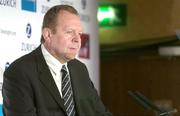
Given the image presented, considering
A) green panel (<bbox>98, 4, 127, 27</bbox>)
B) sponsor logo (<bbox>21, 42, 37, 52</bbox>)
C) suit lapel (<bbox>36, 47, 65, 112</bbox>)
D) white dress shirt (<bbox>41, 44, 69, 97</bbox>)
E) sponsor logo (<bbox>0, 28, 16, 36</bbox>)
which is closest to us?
suit lapel (<bbox>36, 47, 65, 112</bbox>)

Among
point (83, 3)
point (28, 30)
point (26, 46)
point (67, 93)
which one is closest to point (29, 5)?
point (28, 30)

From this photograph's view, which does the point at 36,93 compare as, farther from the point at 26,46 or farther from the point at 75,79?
the point at 26,46

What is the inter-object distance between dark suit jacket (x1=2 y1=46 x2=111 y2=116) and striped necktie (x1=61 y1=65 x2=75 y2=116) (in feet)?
0.09

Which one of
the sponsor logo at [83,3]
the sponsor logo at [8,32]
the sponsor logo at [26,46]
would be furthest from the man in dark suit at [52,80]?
the sponsor logo at [83,3]

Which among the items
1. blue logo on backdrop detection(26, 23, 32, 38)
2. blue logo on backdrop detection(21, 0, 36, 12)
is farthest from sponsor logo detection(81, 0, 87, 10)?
blue logo on backdrop detection(26, 23, 32, 38)

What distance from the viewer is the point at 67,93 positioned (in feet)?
8.14

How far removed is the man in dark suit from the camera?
91.4 inches

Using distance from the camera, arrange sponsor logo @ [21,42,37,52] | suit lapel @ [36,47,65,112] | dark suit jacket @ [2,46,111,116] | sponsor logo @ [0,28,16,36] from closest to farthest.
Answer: dark suit jacket @ [2,46,111,116]
suit lapel @ [36,47,65,112]
sponsor logo @ [0,28,16,36]
sponsor logo @ [21,42,37,52]

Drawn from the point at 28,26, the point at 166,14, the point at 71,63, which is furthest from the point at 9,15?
the point at 166,14

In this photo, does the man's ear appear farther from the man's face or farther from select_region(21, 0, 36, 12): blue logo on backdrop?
select_region(21, 0, 36, 12): blue logo on backdrop

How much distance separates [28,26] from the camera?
14.5 ft

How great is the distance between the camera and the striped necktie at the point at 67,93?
7.97 ft

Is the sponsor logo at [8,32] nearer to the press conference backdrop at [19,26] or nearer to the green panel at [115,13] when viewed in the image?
the press conference backdrop at [19,26]

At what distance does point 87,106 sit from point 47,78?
25 cm
